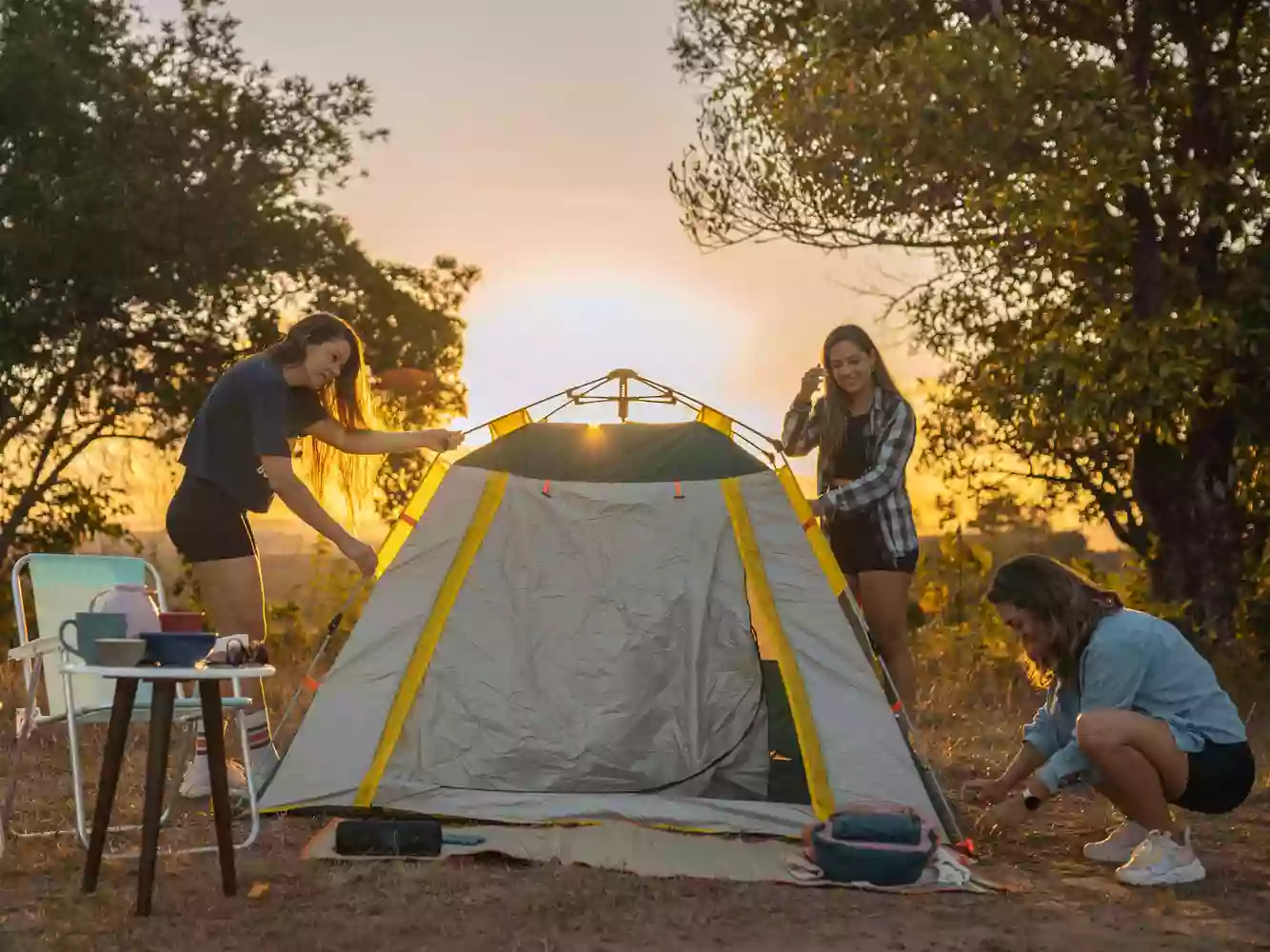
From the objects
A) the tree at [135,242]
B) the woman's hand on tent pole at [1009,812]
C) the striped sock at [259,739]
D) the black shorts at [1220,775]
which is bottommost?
the woman's hand on tent pole at [1009,812]

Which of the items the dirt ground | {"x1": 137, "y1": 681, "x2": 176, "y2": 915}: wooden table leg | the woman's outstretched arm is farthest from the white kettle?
the woman's outstretched arm

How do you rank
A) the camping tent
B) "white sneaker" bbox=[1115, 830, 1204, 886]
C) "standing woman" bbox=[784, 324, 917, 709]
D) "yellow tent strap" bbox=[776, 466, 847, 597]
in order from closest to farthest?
"white sneaker" bbox=[1115, 830, 1204, 886] < "yellow tent strap" bbox=[776, 466, 847, 597] < the camping tent < "standing woman" bbox=[784, 324, 917, 709]

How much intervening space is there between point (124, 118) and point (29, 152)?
526mm

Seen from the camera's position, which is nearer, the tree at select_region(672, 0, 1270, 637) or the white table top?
the white table top

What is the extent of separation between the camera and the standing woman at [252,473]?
14.4ft

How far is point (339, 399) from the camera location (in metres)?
4.75

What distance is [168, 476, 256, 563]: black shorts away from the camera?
4449mm

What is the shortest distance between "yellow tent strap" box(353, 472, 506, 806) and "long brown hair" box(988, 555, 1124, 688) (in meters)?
1.59

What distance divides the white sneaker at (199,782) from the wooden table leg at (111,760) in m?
1.00

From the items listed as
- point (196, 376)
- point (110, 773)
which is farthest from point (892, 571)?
point (196, 376)

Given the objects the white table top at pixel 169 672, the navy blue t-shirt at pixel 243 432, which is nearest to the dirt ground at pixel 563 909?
the white table top at pixel 169 672

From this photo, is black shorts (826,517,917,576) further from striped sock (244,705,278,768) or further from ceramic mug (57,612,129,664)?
ceramic mug (57,612,129,664)

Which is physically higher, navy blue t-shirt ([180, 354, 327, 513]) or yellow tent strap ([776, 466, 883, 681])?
navy blue t-shirt ([180, 354, 327, 513])

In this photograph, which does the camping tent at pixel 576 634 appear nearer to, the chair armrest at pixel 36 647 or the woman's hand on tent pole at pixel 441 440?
the woman's hand on tent pole at pixel 441 440
